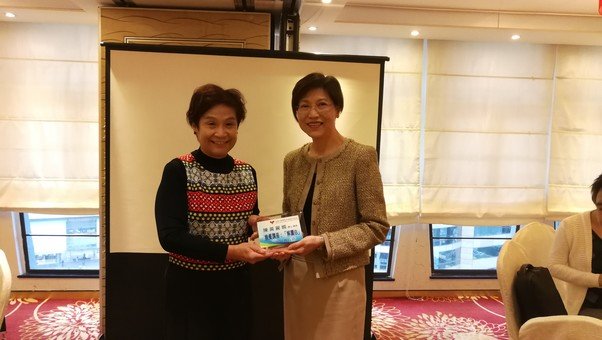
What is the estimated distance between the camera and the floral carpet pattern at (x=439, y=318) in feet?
11.2

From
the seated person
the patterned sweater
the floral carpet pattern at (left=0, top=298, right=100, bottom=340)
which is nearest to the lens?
the patterned sweater

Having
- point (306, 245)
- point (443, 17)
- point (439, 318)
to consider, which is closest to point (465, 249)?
point (439, 318)

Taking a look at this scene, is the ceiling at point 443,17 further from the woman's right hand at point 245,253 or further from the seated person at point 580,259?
the woman's right hand at point 245,253

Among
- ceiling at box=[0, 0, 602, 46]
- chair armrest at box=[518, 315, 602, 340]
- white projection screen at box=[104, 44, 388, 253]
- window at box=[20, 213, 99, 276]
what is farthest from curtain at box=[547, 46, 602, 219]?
window at box=[20, 213, 99, 276]

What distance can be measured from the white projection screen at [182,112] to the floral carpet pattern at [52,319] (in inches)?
44.0

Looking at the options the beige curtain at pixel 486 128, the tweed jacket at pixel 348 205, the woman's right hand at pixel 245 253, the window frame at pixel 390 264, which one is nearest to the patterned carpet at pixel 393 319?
the window frame at pixel 390 264

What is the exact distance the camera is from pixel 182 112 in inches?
103

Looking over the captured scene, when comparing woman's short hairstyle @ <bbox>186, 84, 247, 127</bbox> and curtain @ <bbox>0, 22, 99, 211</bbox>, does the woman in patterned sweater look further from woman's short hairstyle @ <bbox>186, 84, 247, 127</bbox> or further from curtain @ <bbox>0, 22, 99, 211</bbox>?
curtain @ <bbox>0, 22, 99, 211</bbox>

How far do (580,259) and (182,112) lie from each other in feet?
7.59

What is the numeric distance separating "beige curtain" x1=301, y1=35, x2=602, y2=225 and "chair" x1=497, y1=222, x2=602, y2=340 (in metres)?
1.82

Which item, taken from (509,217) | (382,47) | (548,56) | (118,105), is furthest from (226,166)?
(548,56)

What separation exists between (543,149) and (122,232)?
3.78 meters

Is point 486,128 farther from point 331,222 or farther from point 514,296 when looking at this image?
point 331,222

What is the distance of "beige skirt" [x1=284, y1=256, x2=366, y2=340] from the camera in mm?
1448
